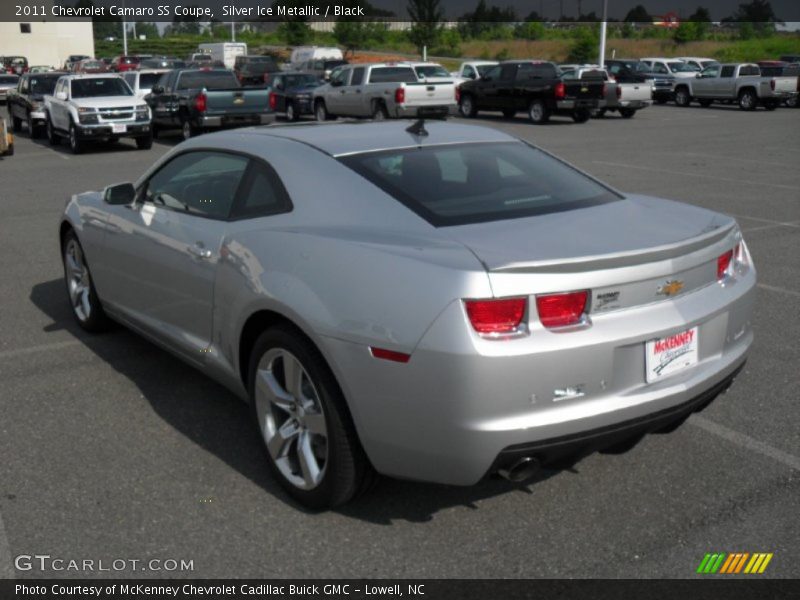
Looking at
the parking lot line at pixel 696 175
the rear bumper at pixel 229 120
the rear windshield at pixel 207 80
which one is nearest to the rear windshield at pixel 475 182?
the parking lot line at pixel 696 175

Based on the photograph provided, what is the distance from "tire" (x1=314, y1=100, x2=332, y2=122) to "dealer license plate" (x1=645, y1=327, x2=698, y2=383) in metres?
26.4

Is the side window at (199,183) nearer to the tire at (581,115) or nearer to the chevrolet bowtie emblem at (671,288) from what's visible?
the chevrolet bowtie emblem at (671,288)

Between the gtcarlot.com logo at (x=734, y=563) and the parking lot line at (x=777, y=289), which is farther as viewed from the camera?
the parking lot line at (x=777, y=289)

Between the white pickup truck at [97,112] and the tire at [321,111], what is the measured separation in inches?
333

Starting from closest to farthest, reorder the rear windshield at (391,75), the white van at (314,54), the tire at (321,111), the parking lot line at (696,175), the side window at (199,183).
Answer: the side window at (199,183), the parking lot line at (696,175), the rear windshield at (391,75), the tire at (321,111), the white van at (314,54)

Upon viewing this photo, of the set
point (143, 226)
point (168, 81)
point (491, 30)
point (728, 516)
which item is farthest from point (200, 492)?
point (491, 30)

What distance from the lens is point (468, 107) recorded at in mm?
31062

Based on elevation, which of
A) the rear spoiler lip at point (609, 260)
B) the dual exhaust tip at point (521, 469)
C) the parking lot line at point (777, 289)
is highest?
the rear spoiler lip at point (609, 260)

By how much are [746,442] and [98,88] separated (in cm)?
1988

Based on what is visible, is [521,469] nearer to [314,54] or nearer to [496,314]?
[496,314]

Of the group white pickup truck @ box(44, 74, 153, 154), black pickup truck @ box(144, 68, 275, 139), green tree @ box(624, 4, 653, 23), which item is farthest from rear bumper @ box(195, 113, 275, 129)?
green tree @ box(624, 4, 653, 23)

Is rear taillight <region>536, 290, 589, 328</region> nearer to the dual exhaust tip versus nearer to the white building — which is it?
the dual exhaust tip

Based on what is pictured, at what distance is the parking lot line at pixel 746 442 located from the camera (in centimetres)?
443

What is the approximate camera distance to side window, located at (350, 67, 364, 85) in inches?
1085
